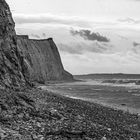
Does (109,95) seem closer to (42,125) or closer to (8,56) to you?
(8,56)

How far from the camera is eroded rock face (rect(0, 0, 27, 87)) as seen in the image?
1044 inches

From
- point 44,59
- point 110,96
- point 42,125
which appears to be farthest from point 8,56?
point 44,59

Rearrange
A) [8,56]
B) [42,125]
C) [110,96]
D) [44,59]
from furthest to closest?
[44,59] < [110,96] < [8,56] < [42,125]

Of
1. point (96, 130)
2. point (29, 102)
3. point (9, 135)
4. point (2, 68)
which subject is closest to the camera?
point (9, 135)

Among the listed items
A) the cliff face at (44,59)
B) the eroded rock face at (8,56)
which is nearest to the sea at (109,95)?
the eroded rock face at (8,56)

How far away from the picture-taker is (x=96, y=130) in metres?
19.1

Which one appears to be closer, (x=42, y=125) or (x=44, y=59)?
(x=42, y=125)

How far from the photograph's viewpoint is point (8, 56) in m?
30.0

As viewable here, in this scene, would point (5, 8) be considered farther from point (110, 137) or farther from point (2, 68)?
point (110, 137)

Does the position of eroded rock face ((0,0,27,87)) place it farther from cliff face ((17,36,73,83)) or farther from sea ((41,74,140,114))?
cliff face ((17,36,73,83))

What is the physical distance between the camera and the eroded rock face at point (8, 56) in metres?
26.5

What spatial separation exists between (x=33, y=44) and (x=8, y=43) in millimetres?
114807

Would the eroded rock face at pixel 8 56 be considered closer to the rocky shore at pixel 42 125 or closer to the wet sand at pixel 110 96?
the rocky shore at pixel 42 125

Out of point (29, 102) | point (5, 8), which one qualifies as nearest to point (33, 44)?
point (5, 8)
